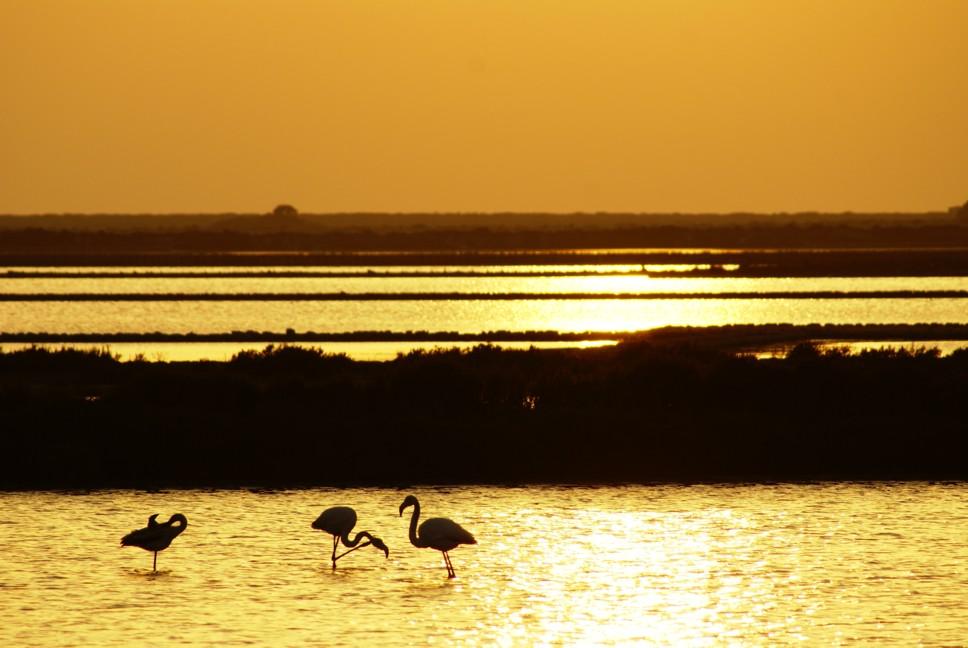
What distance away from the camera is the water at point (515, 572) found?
15688mm

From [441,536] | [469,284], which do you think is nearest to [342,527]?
[441,536]

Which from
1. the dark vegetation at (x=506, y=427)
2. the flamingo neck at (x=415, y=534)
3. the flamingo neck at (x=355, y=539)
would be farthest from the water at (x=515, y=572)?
the dark vegetation at (x=506, y=427)

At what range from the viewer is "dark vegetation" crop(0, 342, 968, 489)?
81.0 feet

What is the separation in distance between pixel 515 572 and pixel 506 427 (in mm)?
8063

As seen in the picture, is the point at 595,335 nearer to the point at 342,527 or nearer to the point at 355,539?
the point at 355,539

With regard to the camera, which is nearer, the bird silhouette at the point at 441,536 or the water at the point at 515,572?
the water at the point at 515,572

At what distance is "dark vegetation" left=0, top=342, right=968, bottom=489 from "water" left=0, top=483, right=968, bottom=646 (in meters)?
1.52

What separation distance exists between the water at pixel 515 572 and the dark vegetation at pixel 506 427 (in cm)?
152

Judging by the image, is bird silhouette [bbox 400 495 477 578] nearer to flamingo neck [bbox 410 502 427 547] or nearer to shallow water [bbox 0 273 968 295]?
flamingo neck [bbox 410 502 427 547]

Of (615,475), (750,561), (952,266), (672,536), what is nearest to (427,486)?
(615,475)

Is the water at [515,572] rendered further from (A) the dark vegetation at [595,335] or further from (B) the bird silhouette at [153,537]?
(A) the dark vegetation at [595,335]

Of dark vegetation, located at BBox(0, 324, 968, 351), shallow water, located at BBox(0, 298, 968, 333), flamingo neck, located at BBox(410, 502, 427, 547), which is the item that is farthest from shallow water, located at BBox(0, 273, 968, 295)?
flamingo neck, located at BBox(410, 502, 427, 547)

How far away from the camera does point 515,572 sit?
1800 cm

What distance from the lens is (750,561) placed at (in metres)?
18.5
